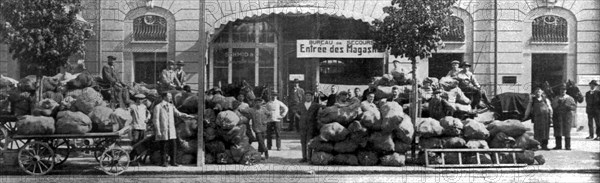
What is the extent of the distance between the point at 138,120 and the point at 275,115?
333cm

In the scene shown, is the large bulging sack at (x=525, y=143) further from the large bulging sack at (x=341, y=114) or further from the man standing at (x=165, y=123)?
the man standing at (x=165, y=123)

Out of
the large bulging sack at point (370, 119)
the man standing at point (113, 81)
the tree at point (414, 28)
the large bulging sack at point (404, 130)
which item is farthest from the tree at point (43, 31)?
the large bulging sack at point (404, 130)

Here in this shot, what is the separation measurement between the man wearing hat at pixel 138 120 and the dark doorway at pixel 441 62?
6.52 m

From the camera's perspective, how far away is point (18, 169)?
493 inches

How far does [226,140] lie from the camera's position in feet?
44.4

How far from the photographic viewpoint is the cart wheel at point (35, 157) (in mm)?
12164

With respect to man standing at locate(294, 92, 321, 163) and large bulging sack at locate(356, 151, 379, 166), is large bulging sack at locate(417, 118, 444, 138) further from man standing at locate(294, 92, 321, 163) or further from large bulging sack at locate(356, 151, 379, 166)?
→ man standing at locate(294, 92, 321, 163)

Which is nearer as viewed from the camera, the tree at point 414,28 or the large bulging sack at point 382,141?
the large bulging sack at point 382,141

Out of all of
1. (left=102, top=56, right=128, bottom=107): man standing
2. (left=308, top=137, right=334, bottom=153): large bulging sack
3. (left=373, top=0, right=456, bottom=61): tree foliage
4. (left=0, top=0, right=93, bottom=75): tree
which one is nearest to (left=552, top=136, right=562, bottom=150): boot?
(left=373, top=0, right=456, bottom=61): tree foliage

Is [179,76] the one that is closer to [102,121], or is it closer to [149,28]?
[149,28]

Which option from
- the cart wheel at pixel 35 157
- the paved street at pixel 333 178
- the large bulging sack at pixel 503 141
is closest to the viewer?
the paved street at pixel 333 178

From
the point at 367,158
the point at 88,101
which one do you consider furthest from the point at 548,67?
the point at 88,101

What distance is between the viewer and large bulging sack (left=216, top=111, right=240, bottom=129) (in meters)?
13.3

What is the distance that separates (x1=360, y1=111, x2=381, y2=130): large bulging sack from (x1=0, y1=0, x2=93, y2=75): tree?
18.9 feet
